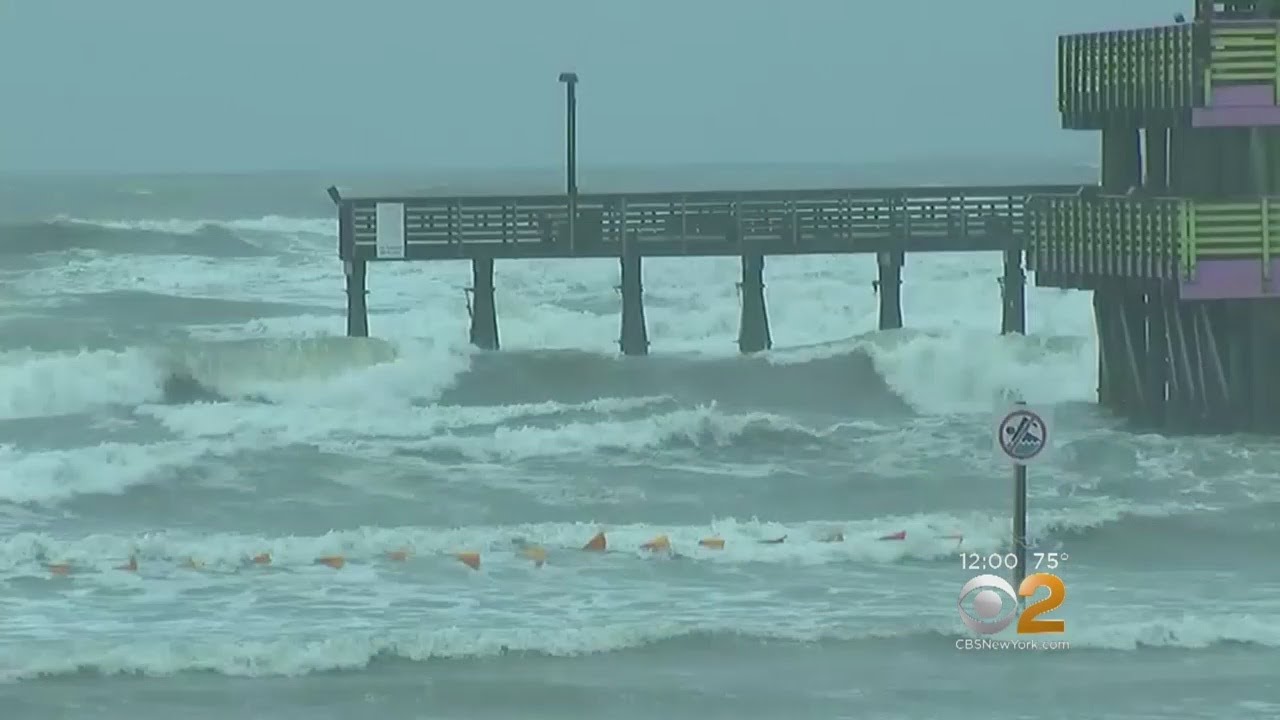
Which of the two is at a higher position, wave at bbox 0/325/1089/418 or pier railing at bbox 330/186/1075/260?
pier railing at bbox 330/186/1075/260

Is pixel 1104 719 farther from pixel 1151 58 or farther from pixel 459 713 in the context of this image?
pixel 1151 58

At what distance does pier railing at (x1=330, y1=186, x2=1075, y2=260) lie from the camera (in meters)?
40.8

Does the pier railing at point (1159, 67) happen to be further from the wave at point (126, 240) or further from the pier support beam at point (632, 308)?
the wave at point (126, 240)

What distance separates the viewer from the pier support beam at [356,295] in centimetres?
4200

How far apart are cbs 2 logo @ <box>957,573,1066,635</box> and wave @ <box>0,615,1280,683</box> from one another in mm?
162

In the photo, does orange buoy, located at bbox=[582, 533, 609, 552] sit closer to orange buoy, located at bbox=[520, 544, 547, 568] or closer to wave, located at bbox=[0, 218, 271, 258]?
orange buoy, located at bbox=[520, 544, 547, 568]

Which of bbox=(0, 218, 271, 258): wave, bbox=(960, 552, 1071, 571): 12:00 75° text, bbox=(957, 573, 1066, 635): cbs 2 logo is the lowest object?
bbox=(0, 218, 271, 258): wave

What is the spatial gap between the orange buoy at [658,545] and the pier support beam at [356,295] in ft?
56.3

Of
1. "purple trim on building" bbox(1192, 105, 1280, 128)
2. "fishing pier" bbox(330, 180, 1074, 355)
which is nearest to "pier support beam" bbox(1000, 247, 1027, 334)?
"fishing pier" bbox(330, 180, 1074, 355)

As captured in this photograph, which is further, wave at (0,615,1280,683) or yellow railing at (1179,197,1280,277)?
yellow railing at (1179,197,1280,277)

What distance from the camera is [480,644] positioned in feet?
66.2

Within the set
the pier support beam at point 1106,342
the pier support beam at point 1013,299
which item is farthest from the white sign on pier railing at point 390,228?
the pier support beam at point 1106,342

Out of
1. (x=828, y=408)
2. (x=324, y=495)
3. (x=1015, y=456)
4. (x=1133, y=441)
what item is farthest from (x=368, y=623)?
(x=828, y=408)

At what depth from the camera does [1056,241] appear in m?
33.8
